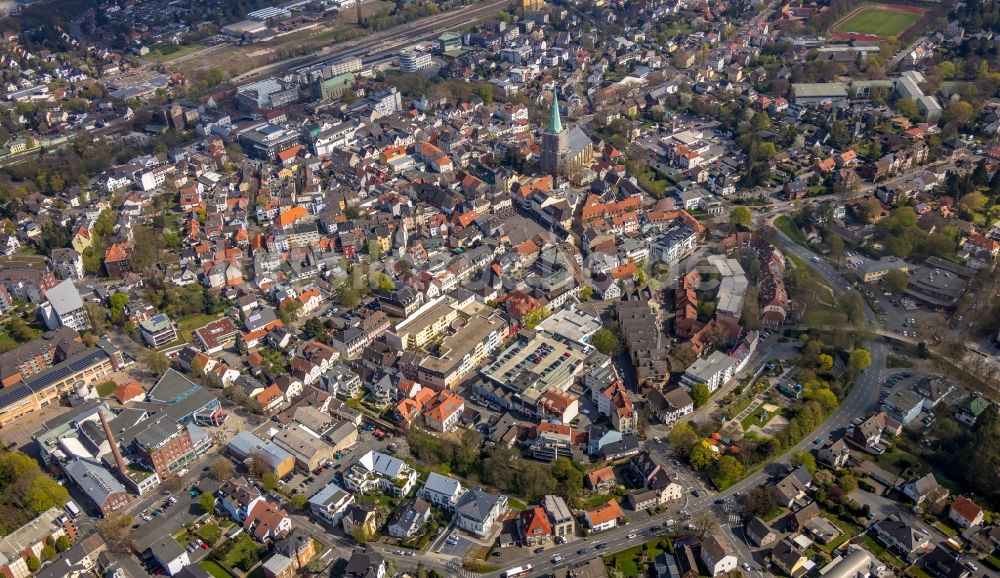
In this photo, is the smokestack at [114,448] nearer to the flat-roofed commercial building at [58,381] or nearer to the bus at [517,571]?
the flat-roofed commercial building at [58,381]

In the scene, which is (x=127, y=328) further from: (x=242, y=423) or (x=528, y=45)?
(x=528, y=45)

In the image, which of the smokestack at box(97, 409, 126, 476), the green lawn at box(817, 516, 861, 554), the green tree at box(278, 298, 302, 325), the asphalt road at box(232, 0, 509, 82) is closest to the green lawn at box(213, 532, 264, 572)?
the smokestack at box(97, 409, 126, 476)

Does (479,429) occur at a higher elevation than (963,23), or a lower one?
lower

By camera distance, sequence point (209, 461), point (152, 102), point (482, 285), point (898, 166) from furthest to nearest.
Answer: point (152, 102) < point (898, 166) < point (482, 285) < point (209, 461)

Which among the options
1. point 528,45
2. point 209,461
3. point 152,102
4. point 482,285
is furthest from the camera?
point 528,45

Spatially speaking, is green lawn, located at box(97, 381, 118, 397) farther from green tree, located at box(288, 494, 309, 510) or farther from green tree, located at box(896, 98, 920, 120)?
green tree, located at box(896, 98, 920, 120)

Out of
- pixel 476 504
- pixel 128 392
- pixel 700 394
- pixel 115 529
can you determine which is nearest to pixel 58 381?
pixel 128 392

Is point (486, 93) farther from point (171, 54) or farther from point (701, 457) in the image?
point (701, 457)

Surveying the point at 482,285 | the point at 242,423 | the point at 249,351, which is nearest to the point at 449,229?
the point at 482,285
